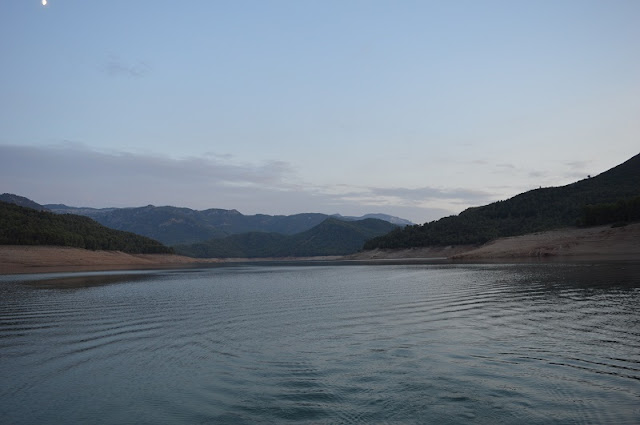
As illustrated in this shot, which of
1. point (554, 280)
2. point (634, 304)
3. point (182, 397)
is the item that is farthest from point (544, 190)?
point (182, 397)

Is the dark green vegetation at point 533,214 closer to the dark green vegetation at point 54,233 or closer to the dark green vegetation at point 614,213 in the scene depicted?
the dark green vegetation at point 614,213

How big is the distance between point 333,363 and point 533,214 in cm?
14982

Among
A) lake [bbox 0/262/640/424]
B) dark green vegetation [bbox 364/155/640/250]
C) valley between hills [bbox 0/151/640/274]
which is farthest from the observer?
dark green vegetation [bbox 364/155/640/250]

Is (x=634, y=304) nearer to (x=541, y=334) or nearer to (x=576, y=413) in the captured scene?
(x=541, y=334)

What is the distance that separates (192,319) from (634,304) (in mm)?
25010

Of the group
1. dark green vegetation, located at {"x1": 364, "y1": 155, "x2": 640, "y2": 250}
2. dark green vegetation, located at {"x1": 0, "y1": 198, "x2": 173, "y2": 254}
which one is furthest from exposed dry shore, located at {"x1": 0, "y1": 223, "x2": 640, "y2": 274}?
dark green vegetation, located at {"x1": 364, "y1": 155, "x2": 640, "y2": 250}

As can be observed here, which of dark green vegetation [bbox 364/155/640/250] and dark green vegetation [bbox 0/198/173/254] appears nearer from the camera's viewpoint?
dark green vegetation [bbox 0/198/173/254]

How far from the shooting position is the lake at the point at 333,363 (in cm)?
1111

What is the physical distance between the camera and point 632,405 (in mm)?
10539

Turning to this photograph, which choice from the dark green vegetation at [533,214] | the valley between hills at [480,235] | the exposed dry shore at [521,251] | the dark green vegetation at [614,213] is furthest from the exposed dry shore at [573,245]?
the dark green vegetation at [533,214]

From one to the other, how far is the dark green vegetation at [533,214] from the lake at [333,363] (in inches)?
3522

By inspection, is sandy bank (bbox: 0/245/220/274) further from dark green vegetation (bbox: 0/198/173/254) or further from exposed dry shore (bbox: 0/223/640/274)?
dark green vegetation (bbox: 0/198/173/254)

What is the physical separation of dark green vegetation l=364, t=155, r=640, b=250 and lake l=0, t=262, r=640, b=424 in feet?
293

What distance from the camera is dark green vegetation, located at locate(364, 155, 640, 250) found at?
393ft
